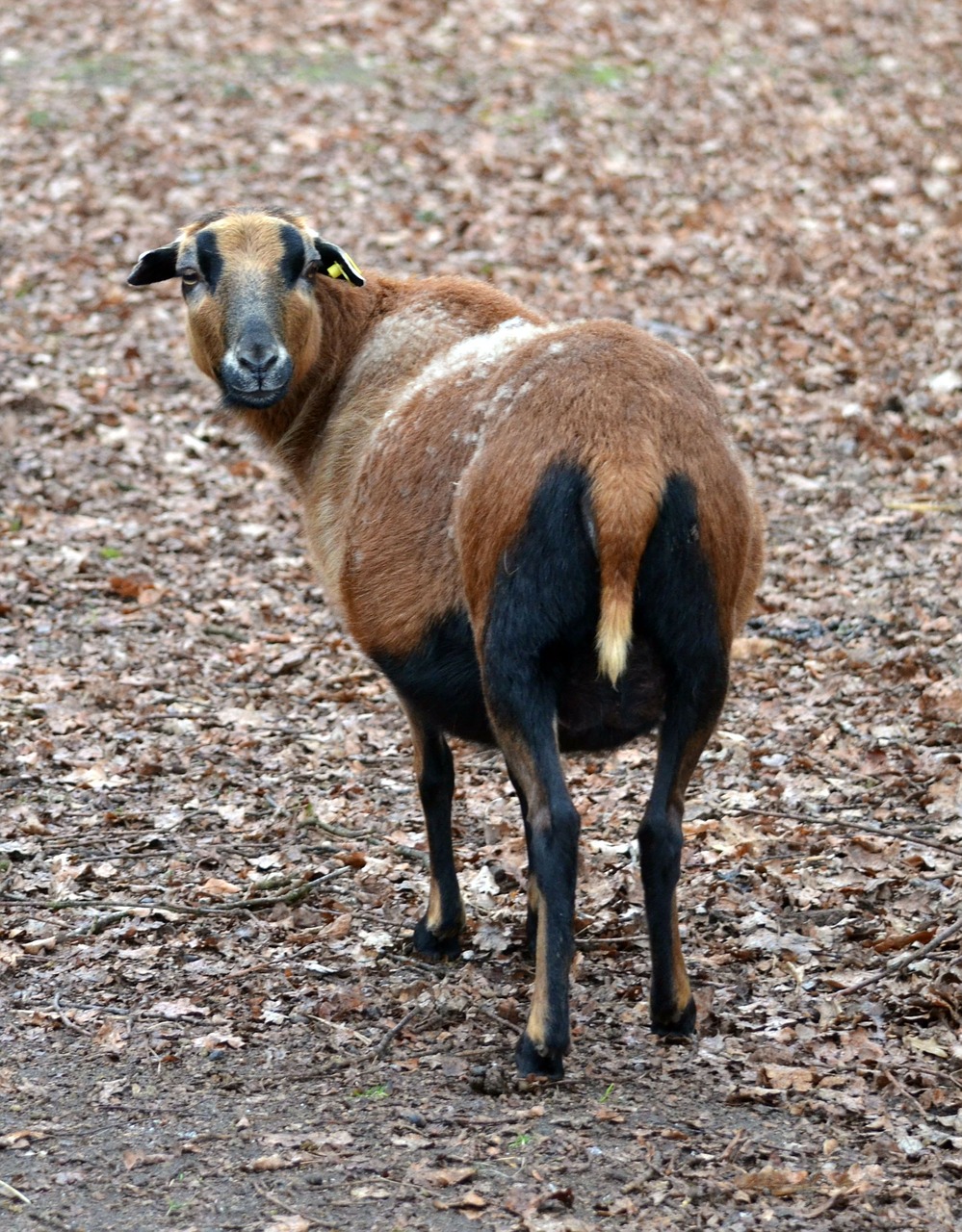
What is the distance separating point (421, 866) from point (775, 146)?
431 inches

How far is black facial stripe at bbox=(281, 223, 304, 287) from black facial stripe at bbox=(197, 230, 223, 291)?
0.27 meters

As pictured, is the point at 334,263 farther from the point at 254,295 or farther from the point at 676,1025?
the point at 676,1025

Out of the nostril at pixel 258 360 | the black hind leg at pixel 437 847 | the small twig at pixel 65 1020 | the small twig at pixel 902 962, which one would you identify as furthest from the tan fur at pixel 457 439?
the small twig at pixel 65 1020

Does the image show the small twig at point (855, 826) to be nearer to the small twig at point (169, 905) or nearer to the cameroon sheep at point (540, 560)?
the cameroon sheep at point (540, 560)

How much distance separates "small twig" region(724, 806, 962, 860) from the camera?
575 cm

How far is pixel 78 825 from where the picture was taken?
6609mm

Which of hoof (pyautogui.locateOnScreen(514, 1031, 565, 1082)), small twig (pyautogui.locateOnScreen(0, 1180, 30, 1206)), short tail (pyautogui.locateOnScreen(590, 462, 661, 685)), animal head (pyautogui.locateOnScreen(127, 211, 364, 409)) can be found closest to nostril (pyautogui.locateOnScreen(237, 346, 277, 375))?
animal head (pyautogui.locateOnScreen(127, 211, 364, 409))

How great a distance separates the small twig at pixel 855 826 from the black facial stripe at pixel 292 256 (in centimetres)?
309

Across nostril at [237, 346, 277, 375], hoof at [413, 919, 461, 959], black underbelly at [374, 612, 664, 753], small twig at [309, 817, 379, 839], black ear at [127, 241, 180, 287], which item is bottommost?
small twig at [309, 817, 379, 839]

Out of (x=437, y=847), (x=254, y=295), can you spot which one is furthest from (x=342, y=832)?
(x=254, y=295)

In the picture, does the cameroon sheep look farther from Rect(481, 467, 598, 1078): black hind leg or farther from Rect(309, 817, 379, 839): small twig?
Rect(309, 817, 379, 839): small twig

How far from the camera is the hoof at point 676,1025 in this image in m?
4.79

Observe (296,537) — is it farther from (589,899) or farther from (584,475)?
(584,475)

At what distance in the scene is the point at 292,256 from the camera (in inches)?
238
